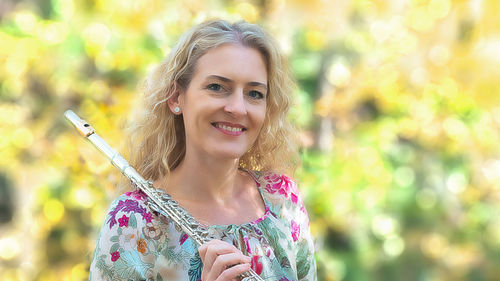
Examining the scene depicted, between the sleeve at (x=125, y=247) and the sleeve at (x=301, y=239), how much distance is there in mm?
428

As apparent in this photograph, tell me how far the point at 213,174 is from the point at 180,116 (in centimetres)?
20

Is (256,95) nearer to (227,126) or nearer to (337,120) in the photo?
(227,126)

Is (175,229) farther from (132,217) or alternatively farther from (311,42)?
(311,42)

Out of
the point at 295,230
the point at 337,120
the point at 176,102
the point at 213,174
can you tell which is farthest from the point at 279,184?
the point at 337,120

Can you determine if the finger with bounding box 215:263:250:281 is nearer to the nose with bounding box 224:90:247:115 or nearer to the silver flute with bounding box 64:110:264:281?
the silver flute with bounding box 64:110:264:281

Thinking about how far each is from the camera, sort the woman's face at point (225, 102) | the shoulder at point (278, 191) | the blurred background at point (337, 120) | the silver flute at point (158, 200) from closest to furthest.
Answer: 1. the silver flute at point (158, 200)
2. the woman's face at point (225, 102)
3. the shoulder at point (278, 191)
4. the blurred background at point (337, 120)

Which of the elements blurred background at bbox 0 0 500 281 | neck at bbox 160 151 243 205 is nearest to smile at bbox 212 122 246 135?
neck at bbox 160 151 243 205

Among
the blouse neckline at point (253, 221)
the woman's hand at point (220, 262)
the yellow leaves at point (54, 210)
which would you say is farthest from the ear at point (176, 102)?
the yellow leaves at point (54, 210)

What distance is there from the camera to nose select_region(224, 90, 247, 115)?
1.78m

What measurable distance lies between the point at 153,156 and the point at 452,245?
7.44 ft

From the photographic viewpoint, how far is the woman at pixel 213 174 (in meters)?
1.74

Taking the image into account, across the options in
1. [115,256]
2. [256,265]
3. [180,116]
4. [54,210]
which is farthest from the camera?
[54,210]

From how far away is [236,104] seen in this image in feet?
5.83

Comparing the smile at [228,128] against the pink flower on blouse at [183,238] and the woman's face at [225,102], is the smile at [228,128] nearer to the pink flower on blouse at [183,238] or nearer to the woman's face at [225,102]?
the woman's face at [225,102]
